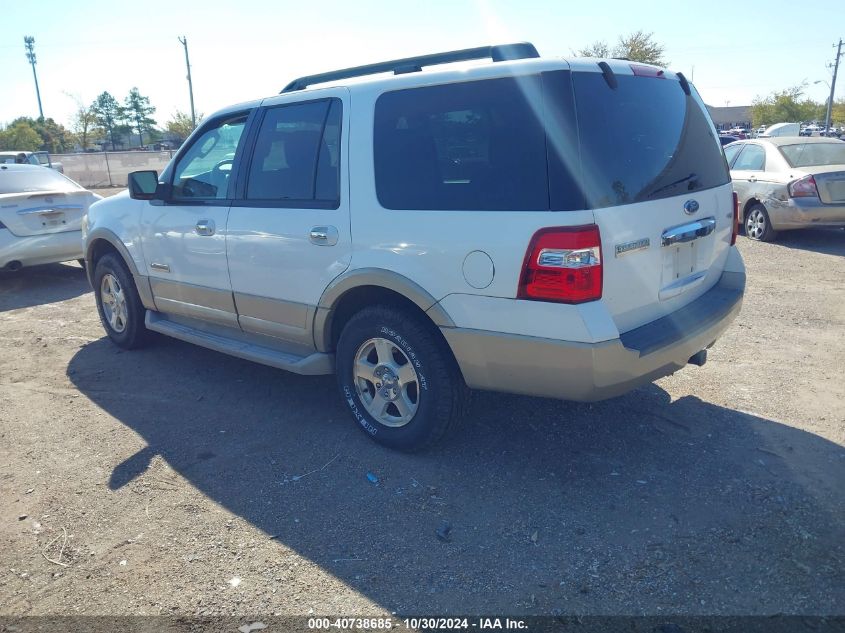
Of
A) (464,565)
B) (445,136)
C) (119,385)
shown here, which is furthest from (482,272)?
(119,385)

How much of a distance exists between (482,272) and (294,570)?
5.26 ft

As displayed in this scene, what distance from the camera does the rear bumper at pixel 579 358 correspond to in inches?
122

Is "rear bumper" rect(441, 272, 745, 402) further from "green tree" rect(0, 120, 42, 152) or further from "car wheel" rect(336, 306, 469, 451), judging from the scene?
"green tree" rect(0, 120, 42, 152)

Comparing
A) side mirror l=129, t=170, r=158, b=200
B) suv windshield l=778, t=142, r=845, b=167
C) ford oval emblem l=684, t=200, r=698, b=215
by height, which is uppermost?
side mirror l=129, t=170, r=158, b=200

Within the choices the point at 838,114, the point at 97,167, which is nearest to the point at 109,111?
the point at 97,167

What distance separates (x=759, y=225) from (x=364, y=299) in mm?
8288

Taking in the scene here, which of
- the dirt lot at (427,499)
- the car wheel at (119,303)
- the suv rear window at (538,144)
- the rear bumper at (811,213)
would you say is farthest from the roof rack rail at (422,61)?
the rear bumper at (811,213)

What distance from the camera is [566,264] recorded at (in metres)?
3.00

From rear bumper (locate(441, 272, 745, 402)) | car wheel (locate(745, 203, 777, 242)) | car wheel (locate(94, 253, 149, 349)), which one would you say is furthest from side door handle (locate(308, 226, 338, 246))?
car wheel (locate(745, 203, 777, 242))

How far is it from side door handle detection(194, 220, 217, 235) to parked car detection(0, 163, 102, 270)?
457 centimetres

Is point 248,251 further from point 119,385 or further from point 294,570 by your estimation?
point 294,570

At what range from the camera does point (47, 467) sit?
12.9 ft

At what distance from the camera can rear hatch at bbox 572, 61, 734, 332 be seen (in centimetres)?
310

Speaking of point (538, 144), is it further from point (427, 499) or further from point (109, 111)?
point (109, 111)
